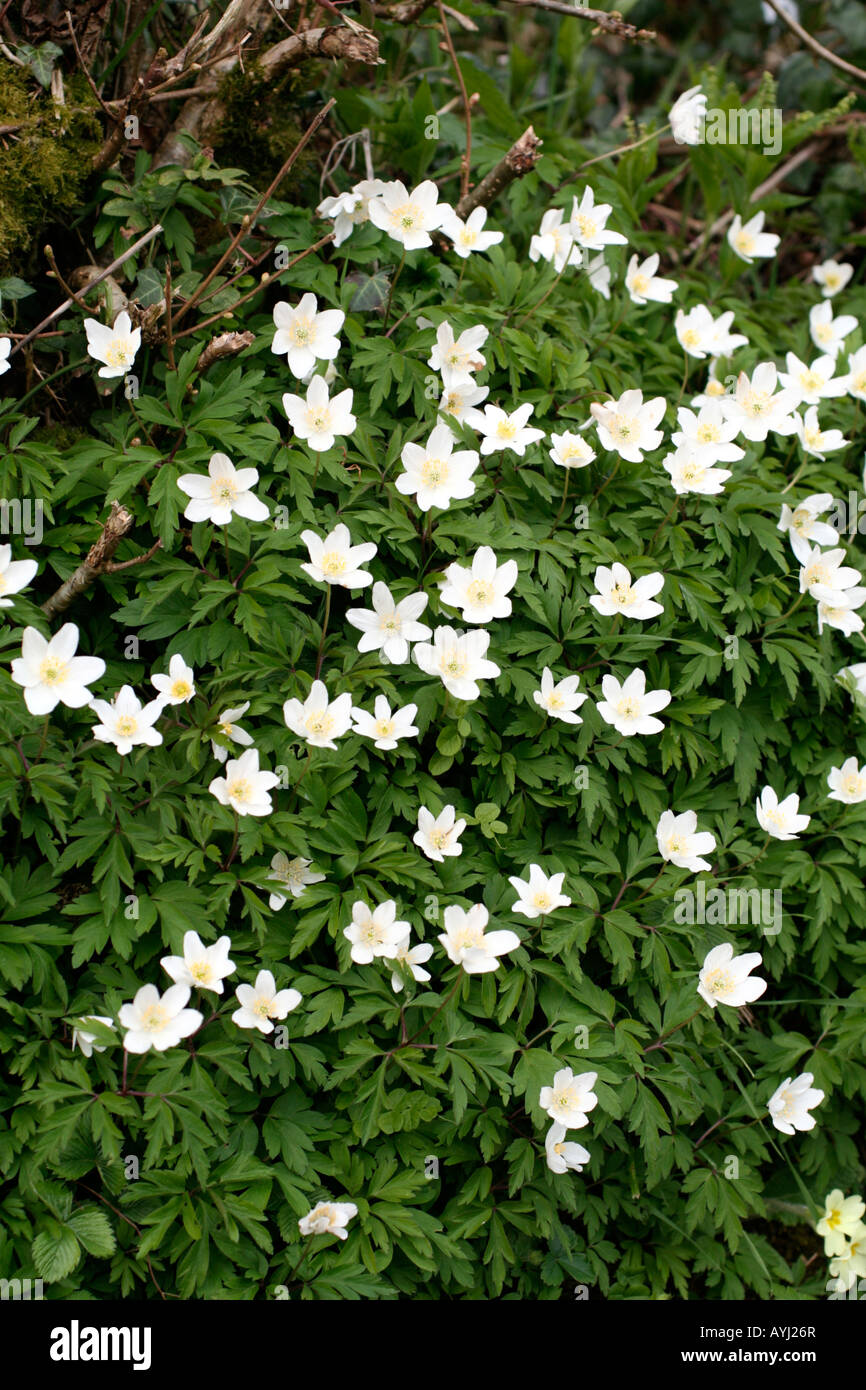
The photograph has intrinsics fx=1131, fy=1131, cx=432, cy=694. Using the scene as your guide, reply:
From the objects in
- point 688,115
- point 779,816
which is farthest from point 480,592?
point 688,115

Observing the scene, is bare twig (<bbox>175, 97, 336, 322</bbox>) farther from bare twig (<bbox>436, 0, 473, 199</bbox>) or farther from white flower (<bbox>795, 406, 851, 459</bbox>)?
white flower (<bbox>795, 406, 851, 459</bbox>)

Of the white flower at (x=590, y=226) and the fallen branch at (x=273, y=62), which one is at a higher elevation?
the fallen branch at (x=273, y=62)

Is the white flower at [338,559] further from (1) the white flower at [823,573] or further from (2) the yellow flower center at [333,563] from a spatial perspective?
(1) the white flower at [823,573]

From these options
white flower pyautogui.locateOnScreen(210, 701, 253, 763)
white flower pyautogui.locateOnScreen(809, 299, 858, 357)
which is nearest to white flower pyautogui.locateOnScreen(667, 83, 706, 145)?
white flower pyautogui.locateOnScreen(809, 299, 858, 357)

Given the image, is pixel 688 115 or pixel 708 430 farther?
pixel 688 115

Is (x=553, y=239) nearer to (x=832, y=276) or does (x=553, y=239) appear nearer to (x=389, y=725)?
(x=832, y=276)

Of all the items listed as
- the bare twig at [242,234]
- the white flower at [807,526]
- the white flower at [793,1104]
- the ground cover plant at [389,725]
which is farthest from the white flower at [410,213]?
the white flower at [793,1104]
